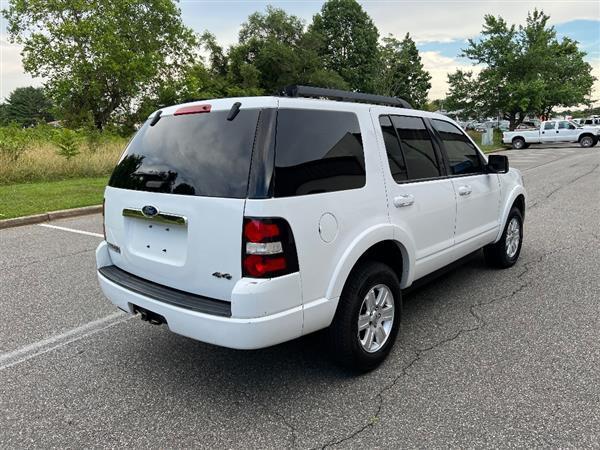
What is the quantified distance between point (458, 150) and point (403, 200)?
1.33 meters

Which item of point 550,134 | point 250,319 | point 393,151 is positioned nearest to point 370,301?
point 250,319

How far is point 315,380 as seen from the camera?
3.00 metres

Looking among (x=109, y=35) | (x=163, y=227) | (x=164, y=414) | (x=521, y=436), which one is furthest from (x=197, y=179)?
(x=109, y=35)

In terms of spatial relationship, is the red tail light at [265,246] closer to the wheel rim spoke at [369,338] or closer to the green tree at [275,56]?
the wheel rim spoke at [369,338]

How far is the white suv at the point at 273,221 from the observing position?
2.44 metres

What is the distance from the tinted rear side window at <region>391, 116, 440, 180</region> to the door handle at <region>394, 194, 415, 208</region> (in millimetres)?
169

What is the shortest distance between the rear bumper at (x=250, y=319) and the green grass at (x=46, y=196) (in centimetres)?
732

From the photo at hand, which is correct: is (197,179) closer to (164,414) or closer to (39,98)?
(164,414)

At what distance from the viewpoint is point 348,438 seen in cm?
242

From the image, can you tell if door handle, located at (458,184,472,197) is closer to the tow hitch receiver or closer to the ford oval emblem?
the ford oval emblem

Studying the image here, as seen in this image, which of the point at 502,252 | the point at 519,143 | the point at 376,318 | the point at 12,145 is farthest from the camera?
the point at 519,143

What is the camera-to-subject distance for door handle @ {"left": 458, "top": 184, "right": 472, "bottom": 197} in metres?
4.04

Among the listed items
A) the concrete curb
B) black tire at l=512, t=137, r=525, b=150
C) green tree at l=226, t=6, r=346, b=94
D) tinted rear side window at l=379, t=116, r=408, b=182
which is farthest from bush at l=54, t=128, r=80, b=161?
green tree at l=226, t=6, r=346, b=94

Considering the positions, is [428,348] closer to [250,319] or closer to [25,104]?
[250,319]
